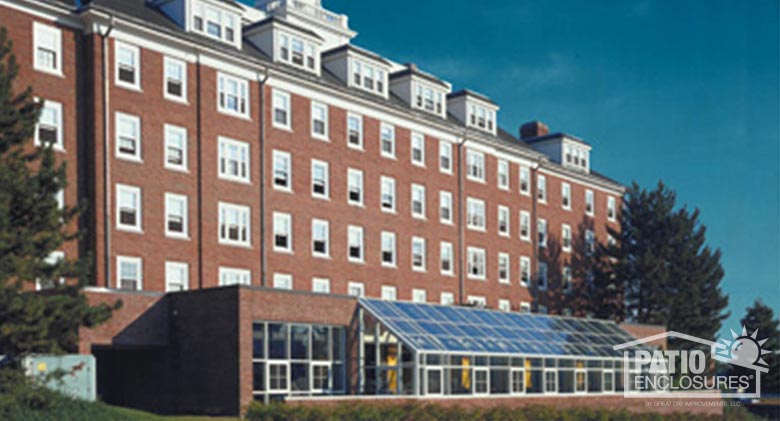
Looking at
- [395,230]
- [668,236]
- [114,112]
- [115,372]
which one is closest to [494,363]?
[395,230]

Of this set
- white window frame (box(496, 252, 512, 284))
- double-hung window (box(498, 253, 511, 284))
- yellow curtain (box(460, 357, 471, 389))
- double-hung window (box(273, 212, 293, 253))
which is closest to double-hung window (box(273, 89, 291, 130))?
double-hung window (box(273, 212, 293, 253))

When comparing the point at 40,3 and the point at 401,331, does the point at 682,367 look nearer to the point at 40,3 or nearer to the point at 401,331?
the point at 401,331

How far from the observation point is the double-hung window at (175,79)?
142 ft

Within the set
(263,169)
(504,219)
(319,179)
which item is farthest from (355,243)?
(504,219)

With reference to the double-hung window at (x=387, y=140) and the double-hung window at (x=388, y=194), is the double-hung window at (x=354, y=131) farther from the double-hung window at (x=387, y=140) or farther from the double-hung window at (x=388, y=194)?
the double-hung window at (x=388, y=194)

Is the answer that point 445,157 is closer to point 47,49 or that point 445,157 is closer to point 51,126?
point 51,126

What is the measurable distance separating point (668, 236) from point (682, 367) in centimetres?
1195

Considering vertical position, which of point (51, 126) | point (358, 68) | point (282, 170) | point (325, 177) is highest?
point (358, 68)

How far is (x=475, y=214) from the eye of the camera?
60.6 meters

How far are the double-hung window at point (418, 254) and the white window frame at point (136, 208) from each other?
1791cm

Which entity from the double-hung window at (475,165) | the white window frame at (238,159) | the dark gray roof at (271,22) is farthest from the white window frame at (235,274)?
the double-hung window at (475,165)

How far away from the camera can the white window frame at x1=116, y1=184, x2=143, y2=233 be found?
134 ft

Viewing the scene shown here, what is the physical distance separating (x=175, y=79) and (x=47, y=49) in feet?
18.4

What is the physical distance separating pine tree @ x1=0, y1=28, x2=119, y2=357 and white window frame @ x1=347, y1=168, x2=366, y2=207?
22770 mm
